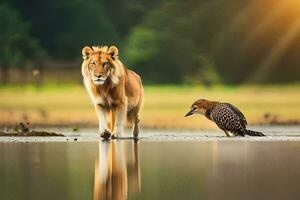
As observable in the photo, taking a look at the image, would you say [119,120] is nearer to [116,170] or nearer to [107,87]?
[107,87]

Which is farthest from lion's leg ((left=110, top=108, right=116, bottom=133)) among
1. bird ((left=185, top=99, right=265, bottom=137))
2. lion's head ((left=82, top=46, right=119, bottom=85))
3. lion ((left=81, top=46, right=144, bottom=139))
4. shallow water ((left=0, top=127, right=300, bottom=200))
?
bird ((left=185, top=99, right=265, bottom=137))

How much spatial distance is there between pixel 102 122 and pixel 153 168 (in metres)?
3.11

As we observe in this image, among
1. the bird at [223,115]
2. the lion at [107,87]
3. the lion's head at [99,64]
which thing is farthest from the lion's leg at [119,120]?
the bird at [223,115]

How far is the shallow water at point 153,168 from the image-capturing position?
27.3 feet

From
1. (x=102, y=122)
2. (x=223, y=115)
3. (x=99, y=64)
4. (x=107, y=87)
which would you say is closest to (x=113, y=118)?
(x=102, y=122)

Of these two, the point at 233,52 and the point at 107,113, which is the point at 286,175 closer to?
the point at 107,113

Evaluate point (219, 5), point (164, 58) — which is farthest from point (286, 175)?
point (219, 5)

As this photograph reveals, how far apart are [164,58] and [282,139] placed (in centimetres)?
880

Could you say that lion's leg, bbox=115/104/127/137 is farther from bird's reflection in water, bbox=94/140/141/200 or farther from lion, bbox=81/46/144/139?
bird's reflection in water, bbox=94/140/141/200

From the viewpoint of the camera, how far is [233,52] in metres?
23.4

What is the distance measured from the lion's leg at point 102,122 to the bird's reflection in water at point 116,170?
0.20 m

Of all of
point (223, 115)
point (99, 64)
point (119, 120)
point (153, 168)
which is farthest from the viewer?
point (223, 115)

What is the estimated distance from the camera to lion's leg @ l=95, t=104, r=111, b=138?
43.4 feet

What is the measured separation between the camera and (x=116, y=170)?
32.2 ft
